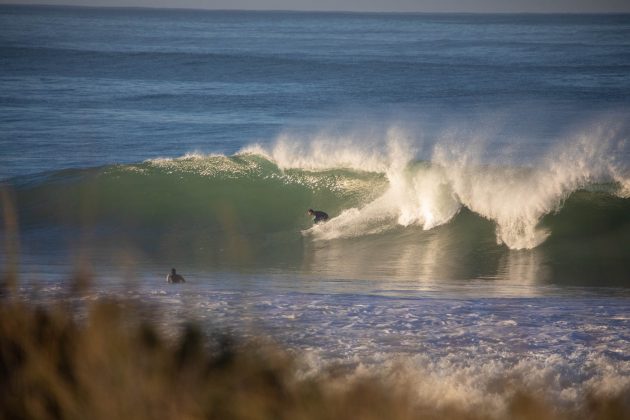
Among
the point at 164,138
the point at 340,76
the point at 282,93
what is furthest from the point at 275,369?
the point at 340,76

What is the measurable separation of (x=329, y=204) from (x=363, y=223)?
1.83 m

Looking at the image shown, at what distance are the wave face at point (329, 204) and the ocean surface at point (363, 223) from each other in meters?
0.05

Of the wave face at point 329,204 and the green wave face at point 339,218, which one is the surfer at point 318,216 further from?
the wave face at point 329,204

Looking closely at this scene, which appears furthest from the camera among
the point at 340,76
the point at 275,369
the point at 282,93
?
the point at 340,76

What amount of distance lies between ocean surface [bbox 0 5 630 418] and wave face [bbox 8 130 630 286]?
5cm

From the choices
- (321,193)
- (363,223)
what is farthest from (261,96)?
(363,223)

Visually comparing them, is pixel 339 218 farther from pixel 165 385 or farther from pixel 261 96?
pixel 261 96

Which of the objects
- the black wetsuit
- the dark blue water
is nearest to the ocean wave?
the black wetsuit

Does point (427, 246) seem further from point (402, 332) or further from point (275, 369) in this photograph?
point (275, 369)

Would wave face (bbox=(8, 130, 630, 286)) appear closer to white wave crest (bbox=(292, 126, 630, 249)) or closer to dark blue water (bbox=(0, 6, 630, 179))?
white wave crest (bbox=(292, 126, 630, 249))

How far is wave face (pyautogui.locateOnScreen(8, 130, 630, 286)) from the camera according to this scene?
13.2 metres

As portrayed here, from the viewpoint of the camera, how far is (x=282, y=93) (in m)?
44.8

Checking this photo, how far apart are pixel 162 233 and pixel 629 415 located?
38.3 feet

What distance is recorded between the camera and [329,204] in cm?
1611
